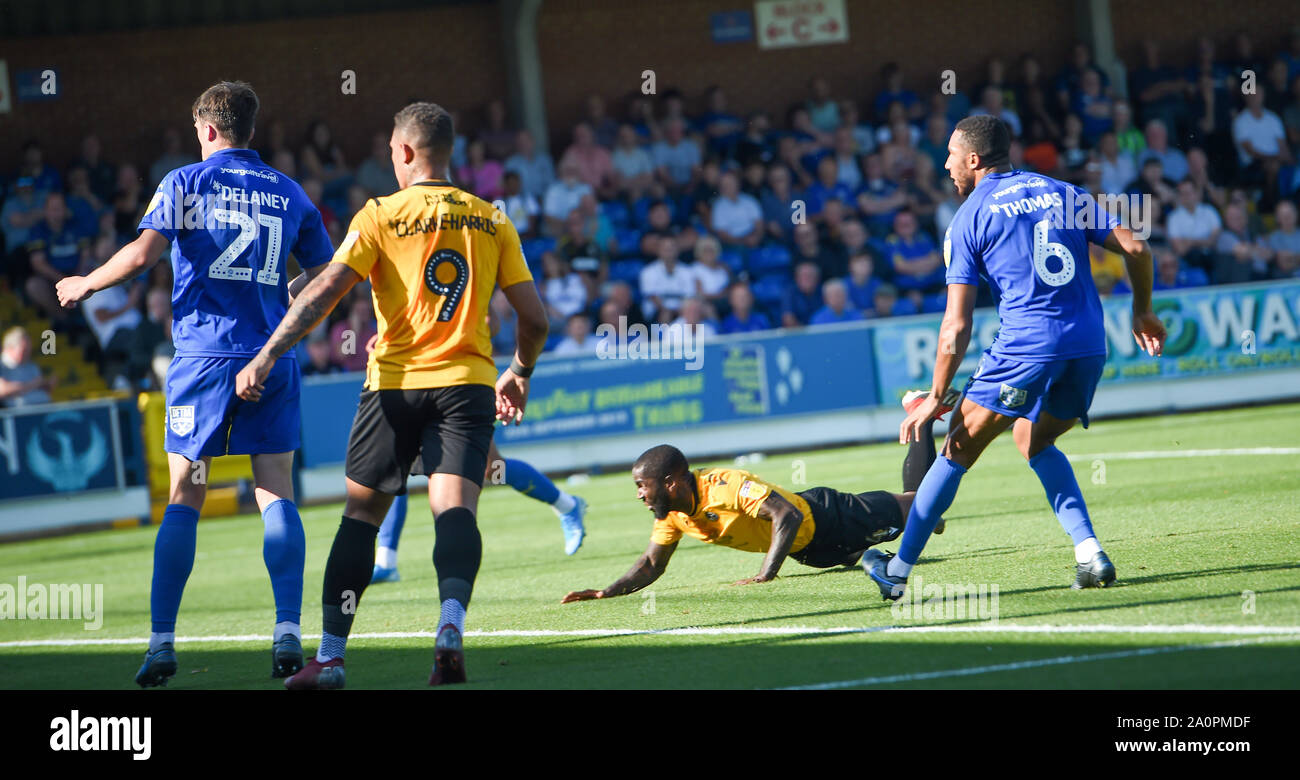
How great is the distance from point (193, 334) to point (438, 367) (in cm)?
139

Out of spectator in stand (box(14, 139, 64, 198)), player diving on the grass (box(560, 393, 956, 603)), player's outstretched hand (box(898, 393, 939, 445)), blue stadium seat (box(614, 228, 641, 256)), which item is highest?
spectator in stand (box(14, 139, 64, 198))

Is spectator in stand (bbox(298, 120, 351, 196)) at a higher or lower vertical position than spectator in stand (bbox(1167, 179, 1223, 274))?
higher

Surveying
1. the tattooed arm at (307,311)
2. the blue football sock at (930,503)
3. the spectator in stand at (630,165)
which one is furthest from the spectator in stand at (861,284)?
the tattooed arm at (307,311)

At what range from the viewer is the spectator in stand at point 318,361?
18.6 metres

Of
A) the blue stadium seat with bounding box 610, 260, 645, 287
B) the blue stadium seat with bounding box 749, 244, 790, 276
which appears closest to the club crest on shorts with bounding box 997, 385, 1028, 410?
the blue stadium seat with bounding box 610, 260, 645, 287

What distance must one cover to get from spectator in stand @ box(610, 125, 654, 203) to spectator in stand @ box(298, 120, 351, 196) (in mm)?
4128

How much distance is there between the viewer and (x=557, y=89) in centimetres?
2569

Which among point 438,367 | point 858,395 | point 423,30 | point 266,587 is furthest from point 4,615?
point 423,30

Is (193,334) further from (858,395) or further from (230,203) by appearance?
(858,395)

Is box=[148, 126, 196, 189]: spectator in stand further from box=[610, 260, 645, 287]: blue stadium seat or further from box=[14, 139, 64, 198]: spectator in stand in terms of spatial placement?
box=[610, 260, 645, 287]: blue stadium seat

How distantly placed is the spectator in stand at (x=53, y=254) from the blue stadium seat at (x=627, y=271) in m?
7.33

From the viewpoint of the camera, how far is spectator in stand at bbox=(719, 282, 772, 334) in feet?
65.5

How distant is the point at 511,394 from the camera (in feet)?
18.8

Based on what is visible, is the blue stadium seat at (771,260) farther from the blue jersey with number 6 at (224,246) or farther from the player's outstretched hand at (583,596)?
the blue jersey with number 6 at (224,246)
